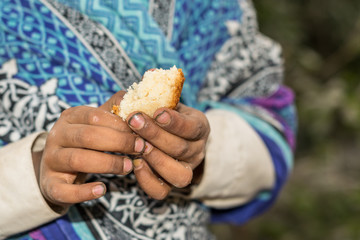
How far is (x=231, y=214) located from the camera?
79 centimetres

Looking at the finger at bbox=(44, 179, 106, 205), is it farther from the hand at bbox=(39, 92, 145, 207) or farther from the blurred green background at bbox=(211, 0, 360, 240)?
the blurred green background at bbox=(211, 0, 360, 240)

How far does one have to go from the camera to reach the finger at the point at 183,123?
0.36 meters

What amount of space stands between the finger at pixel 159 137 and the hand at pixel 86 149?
0.01 meters

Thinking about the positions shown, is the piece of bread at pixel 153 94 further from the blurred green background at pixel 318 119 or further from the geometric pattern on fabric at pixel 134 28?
the blurred green background at pixel 318 119

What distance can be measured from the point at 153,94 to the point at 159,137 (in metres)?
0.05

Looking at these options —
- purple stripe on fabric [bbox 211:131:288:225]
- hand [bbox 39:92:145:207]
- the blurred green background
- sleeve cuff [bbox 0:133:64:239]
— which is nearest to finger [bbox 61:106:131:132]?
hand [bbox 39:92:145:207]

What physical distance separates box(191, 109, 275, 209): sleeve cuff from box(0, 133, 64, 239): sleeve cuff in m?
0.21

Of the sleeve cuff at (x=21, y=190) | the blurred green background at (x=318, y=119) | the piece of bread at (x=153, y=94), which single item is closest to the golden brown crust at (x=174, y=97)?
the piece of bread at (x=153, y=94)

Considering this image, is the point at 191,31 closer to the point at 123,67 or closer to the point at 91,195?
the point at 123,67

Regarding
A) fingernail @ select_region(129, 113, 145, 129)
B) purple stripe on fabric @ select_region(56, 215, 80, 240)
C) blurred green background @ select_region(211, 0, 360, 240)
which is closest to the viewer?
fingernail @ select_region(129, 113, 145, 129)

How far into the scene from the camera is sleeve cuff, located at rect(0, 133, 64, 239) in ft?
1.47

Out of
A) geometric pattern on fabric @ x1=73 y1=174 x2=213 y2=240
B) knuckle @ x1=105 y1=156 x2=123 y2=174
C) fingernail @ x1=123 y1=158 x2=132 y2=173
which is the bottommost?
geometric pattern on fabric @ x1=73 y1=174 x2=213 y2=240

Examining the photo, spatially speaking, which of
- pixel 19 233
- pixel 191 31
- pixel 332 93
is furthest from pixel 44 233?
pixel 332 93

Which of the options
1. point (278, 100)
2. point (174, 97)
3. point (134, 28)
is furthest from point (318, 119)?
point (174, 97)
